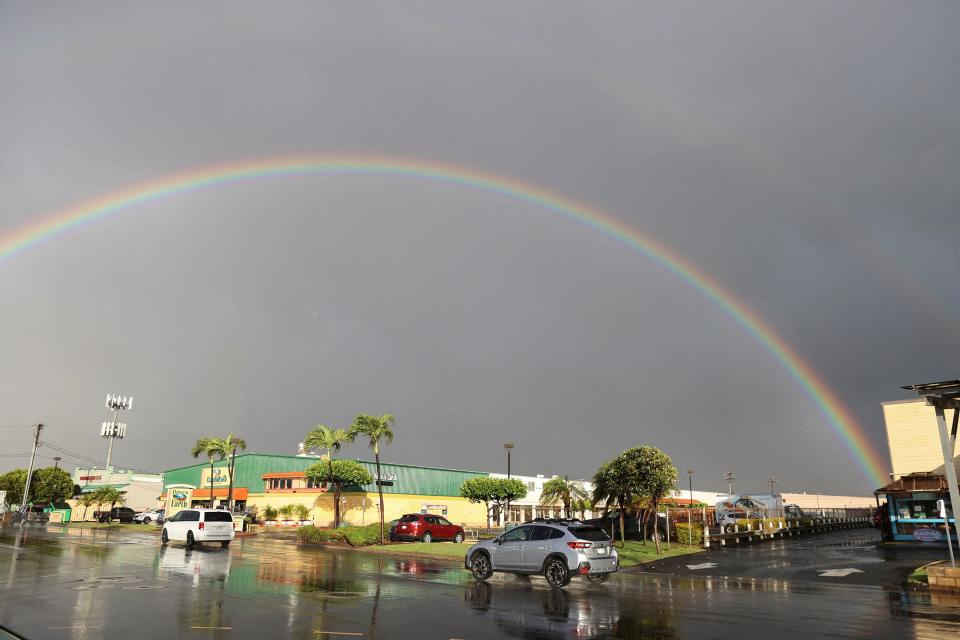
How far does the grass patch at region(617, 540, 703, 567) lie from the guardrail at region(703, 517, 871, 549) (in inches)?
93.9

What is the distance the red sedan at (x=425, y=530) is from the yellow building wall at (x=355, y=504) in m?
20.5

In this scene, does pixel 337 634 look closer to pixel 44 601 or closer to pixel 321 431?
pixel 44 601

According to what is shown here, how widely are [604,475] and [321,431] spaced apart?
23.4 meters

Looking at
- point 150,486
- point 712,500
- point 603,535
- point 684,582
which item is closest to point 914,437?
point 684,582

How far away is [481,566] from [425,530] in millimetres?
21570

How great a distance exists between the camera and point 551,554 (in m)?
17.8

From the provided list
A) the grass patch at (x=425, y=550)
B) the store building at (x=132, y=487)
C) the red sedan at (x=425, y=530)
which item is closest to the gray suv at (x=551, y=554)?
the grass patch at (x=425, y=550)

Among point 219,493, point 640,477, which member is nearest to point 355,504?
point 219,493

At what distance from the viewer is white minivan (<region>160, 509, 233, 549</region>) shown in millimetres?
30562

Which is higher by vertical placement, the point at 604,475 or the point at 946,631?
the point at 604,475

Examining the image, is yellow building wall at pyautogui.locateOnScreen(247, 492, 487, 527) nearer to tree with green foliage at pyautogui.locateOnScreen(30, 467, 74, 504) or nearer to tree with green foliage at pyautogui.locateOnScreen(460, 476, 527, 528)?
tree with green foliage at pyautogui.locateOnScreen(460, 476, 527, 528)

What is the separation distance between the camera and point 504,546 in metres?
19.1

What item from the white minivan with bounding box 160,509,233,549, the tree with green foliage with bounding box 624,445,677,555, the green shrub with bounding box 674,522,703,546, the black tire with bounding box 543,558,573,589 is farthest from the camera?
the green shrub with bounding box 674,522,703,546

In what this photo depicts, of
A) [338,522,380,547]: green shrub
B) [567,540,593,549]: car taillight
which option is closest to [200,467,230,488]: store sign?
[338,522,380,547]: green shrub
